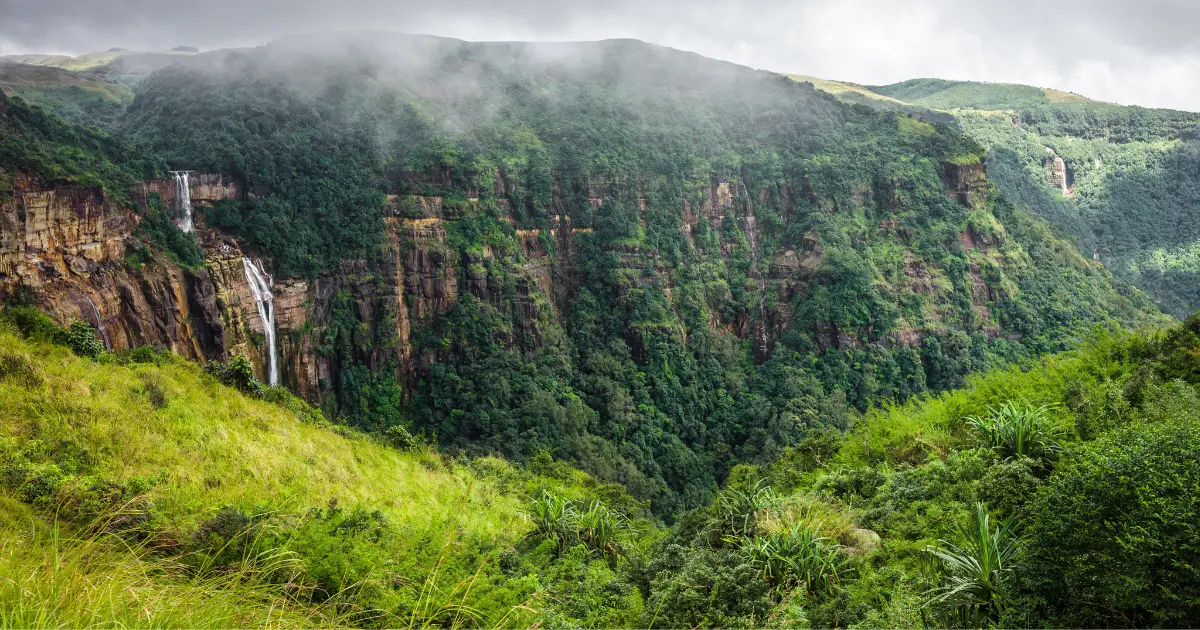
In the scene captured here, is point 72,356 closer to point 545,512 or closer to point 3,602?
point 545,512

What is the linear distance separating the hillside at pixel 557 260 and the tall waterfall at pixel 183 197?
24cm

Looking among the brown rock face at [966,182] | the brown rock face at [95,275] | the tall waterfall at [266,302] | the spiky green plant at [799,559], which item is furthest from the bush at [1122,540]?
the brown rock face at [966,182]

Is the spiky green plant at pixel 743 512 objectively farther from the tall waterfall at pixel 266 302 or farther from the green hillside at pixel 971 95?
the green hillside at pixel 971 95

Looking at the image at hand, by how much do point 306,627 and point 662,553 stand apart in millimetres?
8093

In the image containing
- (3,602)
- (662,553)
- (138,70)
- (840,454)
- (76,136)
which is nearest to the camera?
(3,602)

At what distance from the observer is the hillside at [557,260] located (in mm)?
47781

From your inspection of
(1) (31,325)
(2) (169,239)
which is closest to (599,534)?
(1) (31,325)

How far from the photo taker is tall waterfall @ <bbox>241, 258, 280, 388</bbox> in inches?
1913

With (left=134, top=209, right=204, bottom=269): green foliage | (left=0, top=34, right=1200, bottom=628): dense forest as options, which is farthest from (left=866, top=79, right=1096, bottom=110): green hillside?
(left=134, top=209, right=204, bottom=269): green foliage

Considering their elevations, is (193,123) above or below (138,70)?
below

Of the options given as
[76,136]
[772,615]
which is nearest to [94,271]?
[76,136]

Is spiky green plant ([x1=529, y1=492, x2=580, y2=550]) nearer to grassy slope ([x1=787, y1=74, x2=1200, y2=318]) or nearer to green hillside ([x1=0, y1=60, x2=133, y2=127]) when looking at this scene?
green hillside ([x1=0, y1=60, x2=133, y2=127])

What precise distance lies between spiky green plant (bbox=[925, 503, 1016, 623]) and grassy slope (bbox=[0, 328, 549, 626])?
17.0 feet

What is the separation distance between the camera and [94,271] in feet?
122
